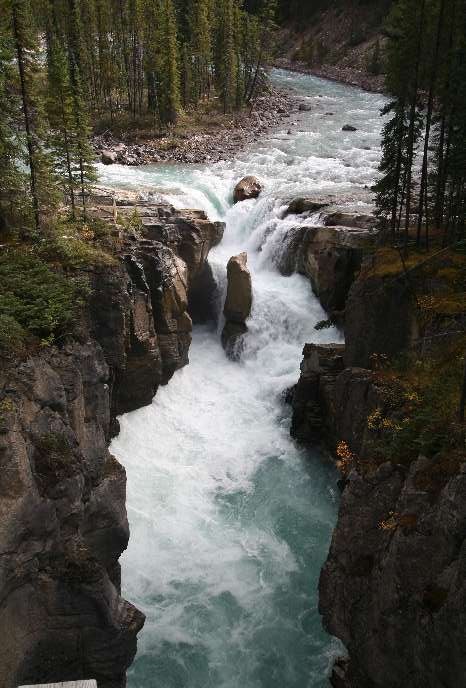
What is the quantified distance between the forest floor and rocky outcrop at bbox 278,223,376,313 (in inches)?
848

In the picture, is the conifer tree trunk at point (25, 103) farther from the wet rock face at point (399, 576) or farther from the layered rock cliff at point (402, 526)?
the wet rock face at point (399, 576)

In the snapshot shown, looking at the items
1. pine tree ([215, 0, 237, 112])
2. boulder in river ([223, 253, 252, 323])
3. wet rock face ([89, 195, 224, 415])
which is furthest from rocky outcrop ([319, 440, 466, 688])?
pine tree ([215, 0, 237, 112])

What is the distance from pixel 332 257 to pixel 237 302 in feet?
18.1

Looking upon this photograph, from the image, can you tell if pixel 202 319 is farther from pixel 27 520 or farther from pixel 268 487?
pixel 27 520

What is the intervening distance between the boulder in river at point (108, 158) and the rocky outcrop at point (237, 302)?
19833 mm

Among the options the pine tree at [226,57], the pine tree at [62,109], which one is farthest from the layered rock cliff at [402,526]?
the pine tree at [226,57]

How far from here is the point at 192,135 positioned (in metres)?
55.9

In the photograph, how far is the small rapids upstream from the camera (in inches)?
622

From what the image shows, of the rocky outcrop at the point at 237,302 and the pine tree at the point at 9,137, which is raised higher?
the pine tree at the point at 9,137

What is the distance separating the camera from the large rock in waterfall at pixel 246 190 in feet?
123

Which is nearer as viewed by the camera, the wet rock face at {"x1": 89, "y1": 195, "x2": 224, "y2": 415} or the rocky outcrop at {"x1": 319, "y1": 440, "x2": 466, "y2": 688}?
the rocky outcrop at {"x1": 319, "y1": 440, "x2": 466, "y2": 688}

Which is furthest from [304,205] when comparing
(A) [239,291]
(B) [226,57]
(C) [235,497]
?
(B) [226,57]

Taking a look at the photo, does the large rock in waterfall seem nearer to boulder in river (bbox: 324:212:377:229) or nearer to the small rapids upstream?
the small rapids upstream

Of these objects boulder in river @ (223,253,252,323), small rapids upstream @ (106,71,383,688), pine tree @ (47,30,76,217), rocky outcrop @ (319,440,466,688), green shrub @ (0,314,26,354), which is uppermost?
pine tree @ (47,30,76,217)
